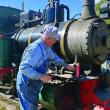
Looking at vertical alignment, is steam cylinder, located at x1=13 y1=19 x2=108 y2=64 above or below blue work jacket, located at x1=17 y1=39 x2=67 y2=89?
above

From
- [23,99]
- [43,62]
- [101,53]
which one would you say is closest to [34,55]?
[43,62]

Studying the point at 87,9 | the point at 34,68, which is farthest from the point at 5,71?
the point at 34,68

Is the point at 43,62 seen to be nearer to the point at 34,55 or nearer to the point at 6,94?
the point at 34,55

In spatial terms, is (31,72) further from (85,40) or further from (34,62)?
(85,40)

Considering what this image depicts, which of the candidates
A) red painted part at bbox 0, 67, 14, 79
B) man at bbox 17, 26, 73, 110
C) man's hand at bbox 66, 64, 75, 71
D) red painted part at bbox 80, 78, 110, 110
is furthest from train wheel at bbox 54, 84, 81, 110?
red painted part at bbox 0, 67, 14, 79

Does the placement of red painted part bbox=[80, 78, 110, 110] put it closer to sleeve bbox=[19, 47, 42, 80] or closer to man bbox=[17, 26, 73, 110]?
man bbox=[17, 26, 73, 110]

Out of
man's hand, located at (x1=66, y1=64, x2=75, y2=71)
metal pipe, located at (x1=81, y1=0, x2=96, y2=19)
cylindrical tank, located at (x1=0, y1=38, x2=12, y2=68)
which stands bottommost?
man's hand, located at (x1=66, y1=64, x2=75, y2=71)

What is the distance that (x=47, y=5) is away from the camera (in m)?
8.02

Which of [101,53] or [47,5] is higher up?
[47,5]

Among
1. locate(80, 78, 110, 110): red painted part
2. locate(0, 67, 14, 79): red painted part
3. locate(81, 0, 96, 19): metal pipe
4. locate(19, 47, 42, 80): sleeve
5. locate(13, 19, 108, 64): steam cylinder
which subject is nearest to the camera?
locate(19, 47, 42, 80): sleeve

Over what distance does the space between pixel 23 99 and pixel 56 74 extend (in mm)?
1747

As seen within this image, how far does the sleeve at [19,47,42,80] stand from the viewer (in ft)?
15.8

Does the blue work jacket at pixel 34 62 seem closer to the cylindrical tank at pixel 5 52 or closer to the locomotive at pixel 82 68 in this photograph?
the locomotive at pixel 82 68

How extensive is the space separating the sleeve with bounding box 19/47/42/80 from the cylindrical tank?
14.1 feet
